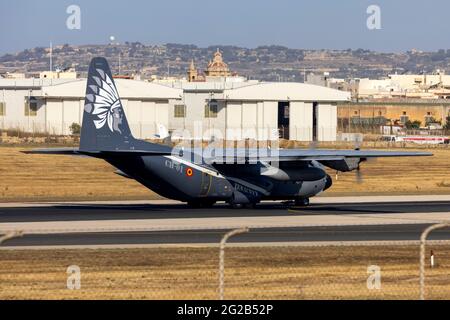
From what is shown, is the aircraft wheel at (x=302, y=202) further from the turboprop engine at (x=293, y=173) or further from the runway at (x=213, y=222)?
the turboprop engine at (x=293, y=173)

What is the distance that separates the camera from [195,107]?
11975cm

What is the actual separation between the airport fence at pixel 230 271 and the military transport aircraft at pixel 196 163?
1066 cm

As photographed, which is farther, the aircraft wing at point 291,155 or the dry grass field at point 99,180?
the dry grass field at point 99,180

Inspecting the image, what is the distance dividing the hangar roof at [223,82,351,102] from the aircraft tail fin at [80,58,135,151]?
7022 cm

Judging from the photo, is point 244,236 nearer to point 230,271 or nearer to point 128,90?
point 230,271

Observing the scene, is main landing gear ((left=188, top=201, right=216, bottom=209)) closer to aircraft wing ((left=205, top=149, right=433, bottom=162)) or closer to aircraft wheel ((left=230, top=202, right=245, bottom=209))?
aircraft wheel ((left=230, top=202, right=245, bottom=209))

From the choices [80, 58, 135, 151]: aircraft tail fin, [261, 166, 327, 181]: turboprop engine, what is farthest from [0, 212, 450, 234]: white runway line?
[80, 58, 135, 151]: aircraft tail fin

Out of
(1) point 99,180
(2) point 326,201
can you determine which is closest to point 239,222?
(2) point 326,201

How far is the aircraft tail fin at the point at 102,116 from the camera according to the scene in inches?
1788

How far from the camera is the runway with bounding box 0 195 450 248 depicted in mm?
36469

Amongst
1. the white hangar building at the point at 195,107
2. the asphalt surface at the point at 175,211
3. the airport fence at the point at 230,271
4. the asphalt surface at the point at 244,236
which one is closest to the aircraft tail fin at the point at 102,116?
the asphalt surface at the point at 175,211

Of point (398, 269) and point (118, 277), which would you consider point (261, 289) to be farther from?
point (398, 269)
